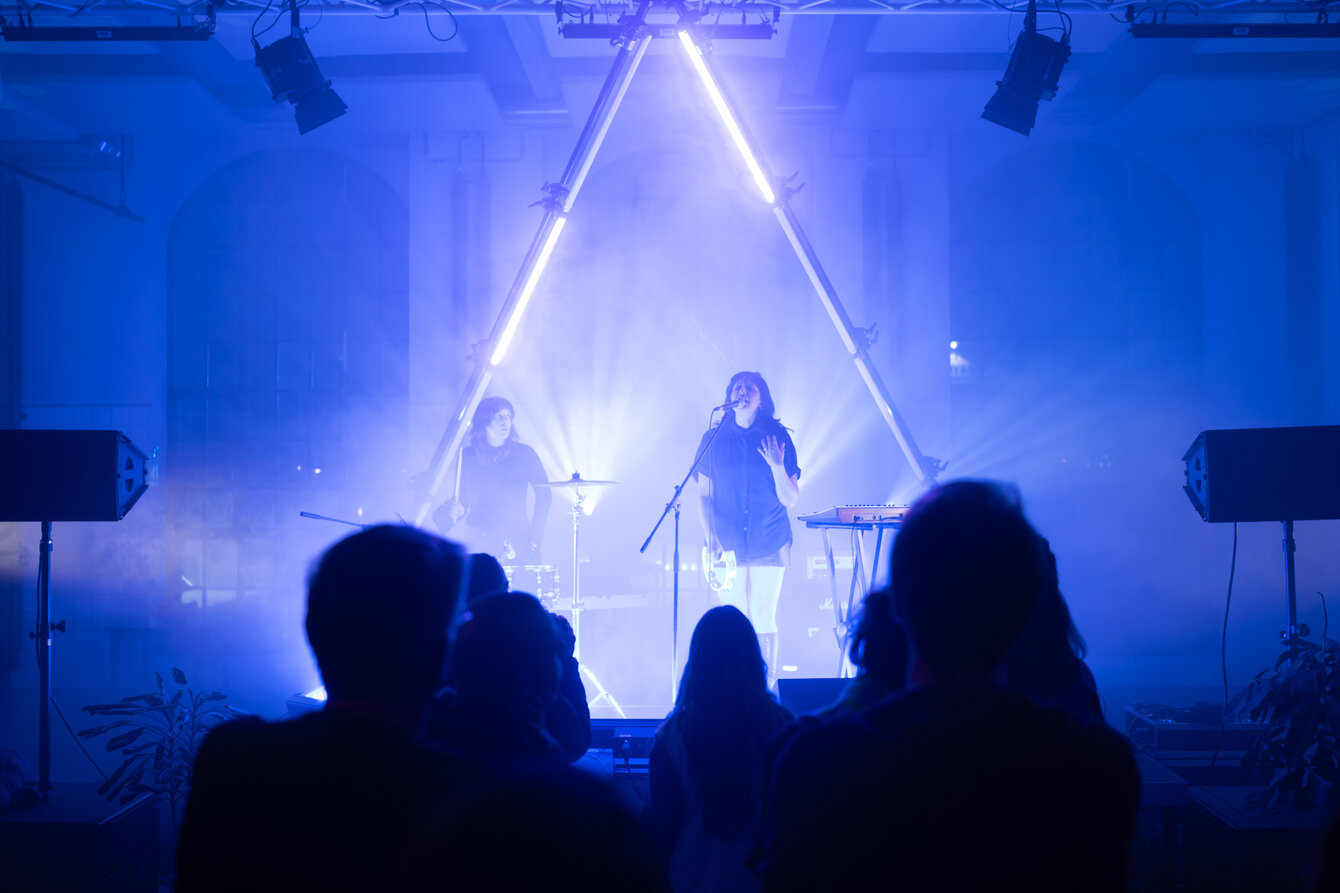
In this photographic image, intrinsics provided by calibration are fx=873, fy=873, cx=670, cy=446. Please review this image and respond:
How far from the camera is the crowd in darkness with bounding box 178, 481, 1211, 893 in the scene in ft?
2.93

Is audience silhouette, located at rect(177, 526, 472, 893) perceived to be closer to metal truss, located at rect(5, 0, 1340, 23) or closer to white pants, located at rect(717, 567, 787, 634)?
white pants, located at rect(717, 567, 787, 634)

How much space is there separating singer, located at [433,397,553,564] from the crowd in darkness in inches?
189

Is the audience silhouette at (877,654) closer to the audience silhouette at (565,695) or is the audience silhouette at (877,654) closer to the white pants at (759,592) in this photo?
the audience silhouette at (565,695)

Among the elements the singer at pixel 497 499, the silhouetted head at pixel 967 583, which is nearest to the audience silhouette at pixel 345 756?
the silhouetted head at pixel 967 583

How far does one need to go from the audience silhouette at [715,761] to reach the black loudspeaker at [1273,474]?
109 inches

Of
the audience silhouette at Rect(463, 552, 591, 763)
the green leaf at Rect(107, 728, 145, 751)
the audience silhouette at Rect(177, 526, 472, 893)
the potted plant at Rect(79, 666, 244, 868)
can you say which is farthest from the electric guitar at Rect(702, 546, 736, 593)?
the audience silhouette at Rect(177, 526, 472, 893)

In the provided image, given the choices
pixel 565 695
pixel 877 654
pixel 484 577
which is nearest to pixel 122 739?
pixel 484 577

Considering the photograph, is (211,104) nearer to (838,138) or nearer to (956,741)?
(838,138)

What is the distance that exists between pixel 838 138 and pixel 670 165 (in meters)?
1.49

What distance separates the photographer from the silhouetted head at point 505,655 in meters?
1.67

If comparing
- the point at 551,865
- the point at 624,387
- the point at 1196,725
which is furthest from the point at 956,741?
the point at 624,387

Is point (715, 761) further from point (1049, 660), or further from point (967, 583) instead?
point (967, 583)

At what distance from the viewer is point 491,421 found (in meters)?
6.34

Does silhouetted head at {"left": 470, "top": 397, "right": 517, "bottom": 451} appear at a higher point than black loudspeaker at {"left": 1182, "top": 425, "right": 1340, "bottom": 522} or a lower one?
higher
